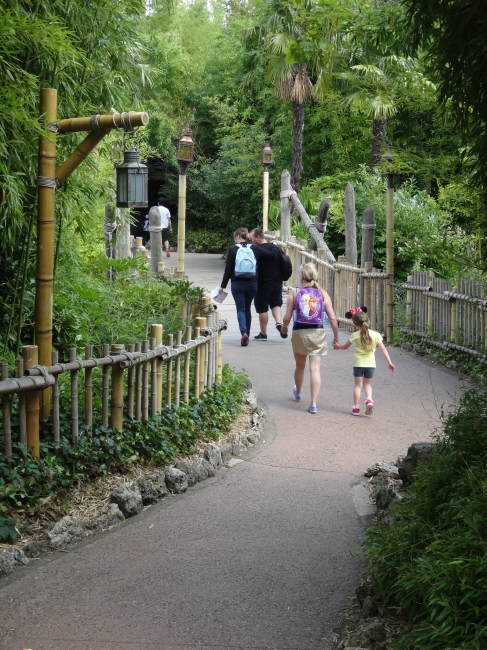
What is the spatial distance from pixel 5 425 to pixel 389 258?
9.97 m

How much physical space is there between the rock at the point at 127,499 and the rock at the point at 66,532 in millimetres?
404

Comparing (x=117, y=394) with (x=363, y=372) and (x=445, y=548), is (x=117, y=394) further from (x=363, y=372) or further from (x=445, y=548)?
(x=363, y=372)

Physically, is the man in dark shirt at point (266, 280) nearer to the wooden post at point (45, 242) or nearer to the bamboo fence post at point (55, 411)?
the wooden post at point (45, 242)

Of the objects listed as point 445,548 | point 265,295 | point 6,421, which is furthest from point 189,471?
point 265,295

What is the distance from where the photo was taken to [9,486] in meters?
5.21

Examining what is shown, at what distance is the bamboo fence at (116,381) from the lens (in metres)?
5.50

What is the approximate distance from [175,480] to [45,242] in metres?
1.93

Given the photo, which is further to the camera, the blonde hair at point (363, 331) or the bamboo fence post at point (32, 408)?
the blonde hair at point (363, 331)

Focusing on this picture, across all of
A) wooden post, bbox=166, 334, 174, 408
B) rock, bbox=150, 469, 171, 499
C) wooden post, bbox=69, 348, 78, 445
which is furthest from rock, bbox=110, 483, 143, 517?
wooden post, bbox=166, 334, 174, 408

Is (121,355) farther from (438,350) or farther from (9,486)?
(438,350)

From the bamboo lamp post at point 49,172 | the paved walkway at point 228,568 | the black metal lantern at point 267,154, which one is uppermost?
the black metal lantern at point 267,154

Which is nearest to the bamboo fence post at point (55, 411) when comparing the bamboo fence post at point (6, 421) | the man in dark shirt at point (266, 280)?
the bamboo fence post at point (6, 421)

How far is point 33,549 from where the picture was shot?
5.07 metres

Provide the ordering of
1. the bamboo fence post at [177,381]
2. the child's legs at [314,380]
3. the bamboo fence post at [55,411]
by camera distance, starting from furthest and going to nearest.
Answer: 1. the child's legs at [314,380]
2. the bamboo fence post at [177,381]
3. the bamboo fence post at [55,411]
